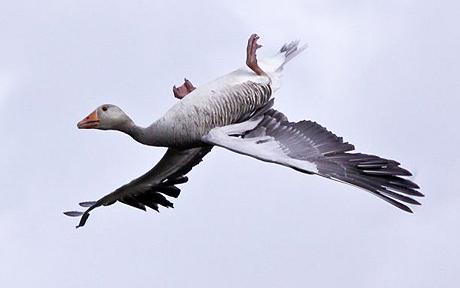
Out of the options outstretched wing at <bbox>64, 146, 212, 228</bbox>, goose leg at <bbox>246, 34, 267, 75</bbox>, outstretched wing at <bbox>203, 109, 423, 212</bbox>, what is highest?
goose leg at <bbox>246, 34, 267, 75</bbox>

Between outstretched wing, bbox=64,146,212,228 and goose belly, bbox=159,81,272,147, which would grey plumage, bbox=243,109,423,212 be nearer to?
goose belly, bbox=159,81,272,147

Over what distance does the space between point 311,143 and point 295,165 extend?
3.49ft

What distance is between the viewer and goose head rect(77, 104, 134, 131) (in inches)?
931

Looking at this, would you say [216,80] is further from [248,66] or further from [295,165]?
[295,165]

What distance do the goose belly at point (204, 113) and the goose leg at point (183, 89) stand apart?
6.15 ft

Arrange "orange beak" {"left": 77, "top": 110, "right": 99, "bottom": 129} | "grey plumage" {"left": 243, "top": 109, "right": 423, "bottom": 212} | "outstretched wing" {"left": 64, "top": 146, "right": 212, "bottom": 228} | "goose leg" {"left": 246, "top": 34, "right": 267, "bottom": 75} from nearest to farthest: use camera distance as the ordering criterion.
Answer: "grey plumage" {"left": 243, "top": 109, "right": 423, "bottom": 212}, "orange beak" {"left": 77, "top": 110, "right": 99, "bottom": 129}, "goose leg" {"left": 246, "top": 34, "right": 267, "bottom": 75}, "outstretched wing" {"left": 64, "top": 146, "right": 212, "bottom": 228}

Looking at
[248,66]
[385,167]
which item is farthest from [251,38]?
[385,167]

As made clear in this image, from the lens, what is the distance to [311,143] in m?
22.9

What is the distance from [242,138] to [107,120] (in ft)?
6.51

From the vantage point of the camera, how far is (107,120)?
77.7 feet

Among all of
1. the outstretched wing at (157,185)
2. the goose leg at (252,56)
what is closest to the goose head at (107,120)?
the outstretched wing at (157,185)

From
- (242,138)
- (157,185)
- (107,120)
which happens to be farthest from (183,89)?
(242,138)

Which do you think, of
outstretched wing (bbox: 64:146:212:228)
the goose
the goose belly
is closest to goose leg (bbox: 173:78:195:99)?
the goose

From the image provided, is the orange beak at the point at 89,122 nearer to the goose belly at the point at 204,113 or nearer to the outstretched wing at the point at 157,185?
the goose belly at the point at 204,113
